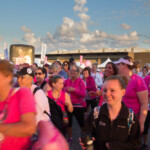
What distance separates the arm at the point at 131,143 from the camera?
5.97 ft

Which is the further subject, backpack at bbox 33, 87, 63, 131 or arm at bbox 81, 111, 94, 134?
backpack at bbox 33, 87, 63, 131

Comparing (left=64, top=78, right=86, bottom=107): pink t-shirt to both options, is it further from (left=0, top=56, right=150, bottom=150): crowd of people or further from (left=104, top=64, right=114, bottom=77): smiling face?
(left=104, top=64, right=114, bottom=77): smiling face

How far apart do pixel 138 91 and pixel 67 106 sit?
165 cm

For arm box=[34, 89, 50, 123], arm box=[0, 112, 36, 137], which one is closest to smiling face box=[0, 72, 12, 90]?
arm box=[0, 112, 36, 137]

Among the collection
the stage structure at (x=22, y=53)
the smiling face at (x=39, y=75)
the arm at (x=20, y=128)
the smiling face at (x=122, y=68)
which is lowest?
the arm at (x=20, y=128)

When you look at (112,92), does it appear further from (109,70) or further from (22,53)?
(22,53)

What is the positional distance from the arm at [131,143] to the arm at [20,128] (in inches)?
38.9

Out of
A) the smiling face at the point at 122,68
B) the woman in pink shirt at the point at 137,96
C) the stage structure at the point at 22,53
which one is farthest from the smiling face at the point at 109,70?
the stage structure at the point at 22,53

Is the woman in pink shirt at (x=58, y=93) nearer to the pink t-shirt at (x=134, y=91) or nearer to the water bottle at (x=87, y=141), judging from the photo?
the pink t-shirt at (x=134, y=91)

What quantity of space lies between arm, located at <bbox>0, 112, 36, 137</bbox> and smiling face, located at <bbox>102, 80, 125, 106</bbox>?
3.26 ft

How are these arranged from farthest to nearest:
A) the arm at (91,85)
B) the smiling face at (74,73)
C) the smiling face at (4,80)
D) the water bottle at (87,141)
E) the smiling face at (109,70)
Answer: the arm at (91,85), the smiling face at (74,73), the smiling face at (109,70), the water bottle at (87,141), the smiling face at (4,80)

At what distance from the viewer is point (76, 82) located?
4.71 meters

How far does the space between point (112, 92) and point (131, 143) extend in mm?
559

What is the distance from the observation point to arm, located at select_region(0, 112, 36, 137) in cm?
113
